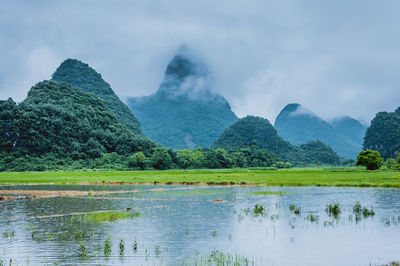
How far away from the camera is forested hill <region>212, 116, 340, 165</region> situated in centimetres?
12344

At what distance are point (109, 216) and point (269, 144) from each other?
4719 inches

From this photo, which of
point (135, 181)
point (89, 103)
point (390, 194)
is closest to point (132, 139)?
point (89, 103)

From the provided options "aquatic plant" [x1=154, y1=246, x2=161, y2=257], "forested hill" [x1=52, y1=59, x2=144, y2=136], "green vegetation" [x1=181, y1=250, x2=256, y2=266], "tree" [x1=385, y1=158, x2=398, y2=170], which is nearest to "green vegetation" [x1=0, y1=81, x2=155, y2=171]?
"forested hill" [x1=52, y1=59, x2=144, y2=136]

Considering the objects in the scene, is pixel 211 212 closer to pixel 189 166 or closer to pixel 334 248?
pixel 334 248

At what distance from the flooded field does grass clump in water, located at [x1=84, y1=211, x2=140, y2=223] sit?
0.16 feet

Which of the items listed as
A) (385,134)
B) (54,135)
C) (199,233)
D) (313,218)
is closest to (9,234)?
(199,233)

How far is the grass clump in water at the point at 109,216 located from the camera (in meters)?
17.4

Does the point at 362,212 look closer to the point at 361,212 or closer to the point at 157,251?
the point at 361,212

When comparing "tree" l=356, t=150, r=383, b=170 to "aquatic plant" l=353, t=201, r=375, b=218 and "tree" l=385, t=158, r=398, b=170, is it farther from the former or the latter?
"aquatic plant" l=353, t=201, r=375, b=218

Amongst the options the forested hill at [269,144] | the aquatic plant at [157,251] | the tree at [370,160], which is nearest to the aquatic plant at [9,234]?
the aquatic plant at [157,251]

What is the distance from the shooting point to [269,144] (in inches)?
5285

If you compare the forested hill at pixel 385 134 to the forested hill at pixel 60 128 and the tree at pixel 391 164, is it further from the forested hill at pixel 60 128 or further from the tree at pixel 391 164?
the forested hill at pixel 60 128

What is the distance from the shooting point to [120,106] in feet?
484

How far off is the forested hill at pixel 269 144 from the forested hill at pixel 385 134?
42.6ft
